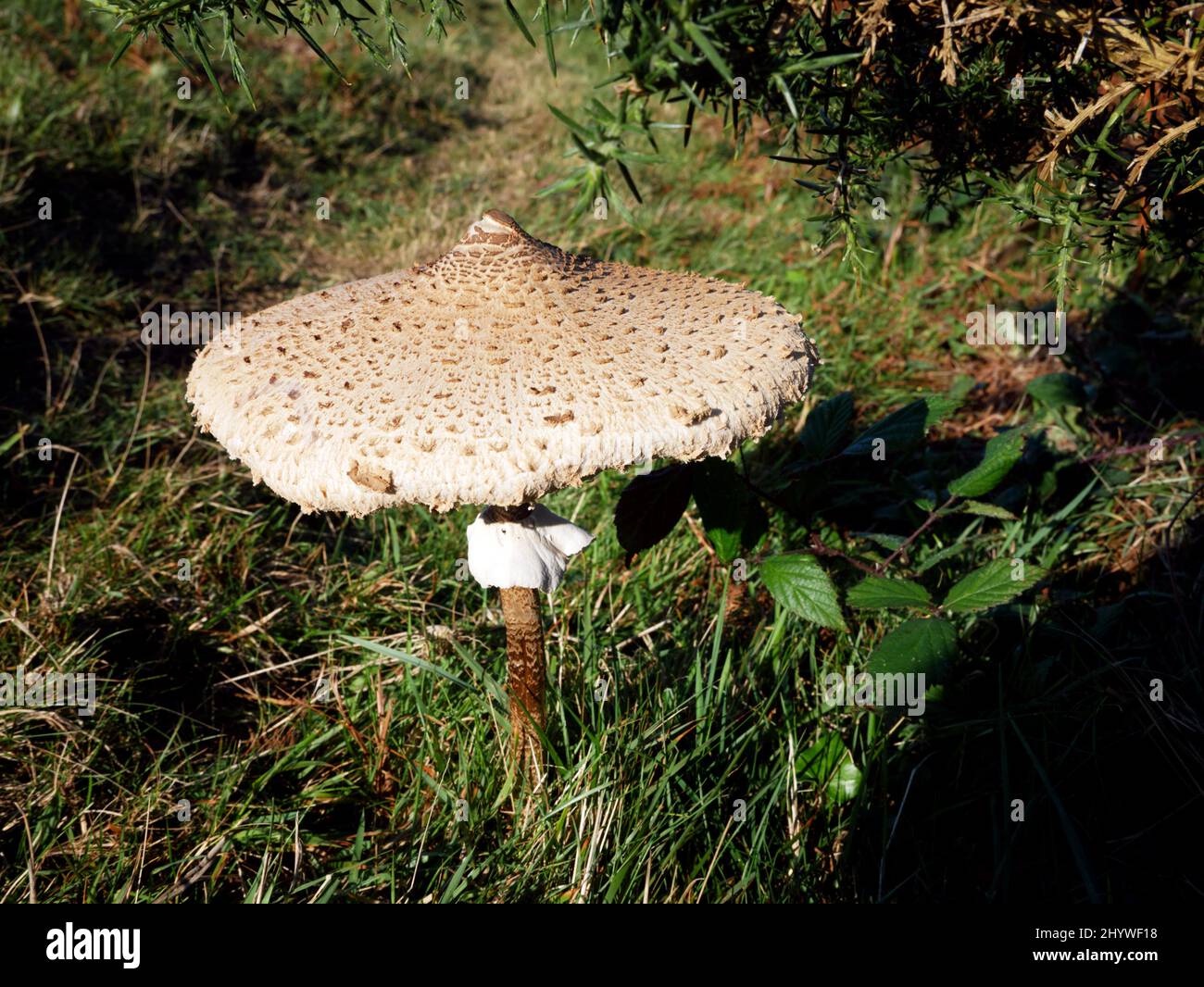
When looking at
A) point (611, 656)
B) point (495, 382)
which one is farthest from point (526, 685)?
point (495, 382)

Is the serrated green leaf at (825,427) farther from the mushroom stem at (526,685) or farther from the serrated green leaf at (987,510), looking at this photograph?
the mushroom stem at (526,685)

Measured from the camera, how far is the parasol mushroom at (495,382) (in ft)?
5.83

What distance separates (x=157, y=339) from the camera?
4.65 metres

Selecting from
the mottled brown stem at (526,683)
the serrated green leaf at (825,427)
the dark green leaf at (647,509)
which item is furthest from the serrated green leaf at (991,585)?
the mottled brown stem at (526,683)

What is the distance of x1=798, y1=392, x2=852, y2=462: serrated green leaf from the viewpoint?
3.02 m

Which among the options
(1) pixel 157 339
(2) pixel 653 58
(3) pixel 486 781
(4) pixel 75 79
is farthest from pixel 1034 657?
(4) pixel 75 79

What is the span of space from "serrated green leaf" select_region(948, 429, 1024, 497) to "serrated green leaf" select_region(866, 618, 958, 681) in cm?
56

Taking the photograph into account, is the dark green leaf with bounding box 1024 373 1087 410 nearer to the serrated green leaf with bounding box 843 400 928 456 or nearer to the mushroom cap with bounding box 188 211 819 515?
the serrated green leaf with bounding box 843 400 928 456

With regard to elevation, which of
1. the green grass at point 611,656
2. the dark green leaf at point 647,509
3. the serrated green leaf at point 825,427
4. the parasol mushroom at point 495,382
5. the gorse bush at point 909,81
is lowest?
the green grass at point 611,656

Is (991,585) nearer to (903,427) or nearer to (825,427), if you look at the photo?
(903,427)

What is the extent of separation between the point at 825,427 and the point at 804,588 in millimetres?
706

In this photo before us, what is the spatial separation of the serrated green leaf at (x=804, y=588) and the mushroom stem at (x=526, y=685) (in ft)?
2.34

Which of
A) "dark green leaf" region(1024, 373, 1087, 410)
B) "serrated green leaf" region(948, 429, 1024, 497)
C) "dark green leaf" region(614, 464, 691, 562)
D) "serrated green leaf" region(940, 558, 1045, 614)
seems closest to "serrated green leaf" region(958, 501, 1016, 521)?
"serrated green leaf" region(948, 429, 1024, 497)

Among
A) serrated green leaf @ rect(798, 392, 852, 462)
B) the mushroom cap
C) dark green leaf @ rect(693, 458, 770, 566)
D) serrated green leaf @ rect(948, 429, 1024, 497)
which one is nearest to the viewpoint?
the mushroom cap
